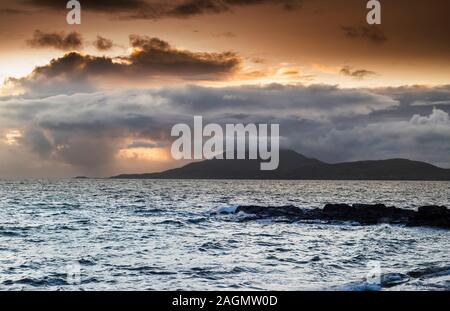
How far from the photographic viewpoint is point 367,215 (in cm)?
5459

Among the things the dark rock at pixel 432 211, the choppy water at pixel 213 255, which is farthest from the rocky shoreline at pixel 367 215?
the choppy water at pixel 213 255

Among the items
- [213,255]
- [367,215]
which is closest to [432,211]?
[367,215]

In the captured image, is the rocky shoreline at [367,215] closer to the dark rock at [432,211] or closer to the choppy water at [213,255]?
the dark rock at [432,211]

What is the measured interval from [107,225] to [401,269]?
33.5 metres

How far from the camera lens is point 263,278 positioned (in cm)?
2334

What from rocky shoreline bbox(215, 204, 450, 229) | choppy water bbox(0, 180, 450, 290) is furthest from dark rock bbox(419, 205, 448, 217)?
choppy water bbox(0, 180, 450, 290)

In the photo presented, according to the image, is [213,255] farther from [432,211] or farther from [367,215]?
[432,211]

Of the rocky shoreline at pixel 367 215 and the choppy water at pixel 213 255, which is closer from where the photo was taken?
the choppy water at pixel 213 255

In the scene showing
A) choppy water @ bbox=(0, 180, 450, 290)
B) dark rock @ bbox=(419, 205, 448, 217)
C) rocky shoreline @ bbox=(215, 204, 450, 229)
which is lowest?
choppy water @ bbox=(0, 180, 450, 290)

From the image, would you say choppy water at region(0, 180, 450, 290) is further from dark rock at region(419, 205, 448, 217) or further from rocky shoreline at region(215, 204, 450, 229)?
dark rock at region(419, 205, 448, 217)

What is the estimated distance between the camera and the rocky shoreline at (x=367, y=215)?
49156 millimetres

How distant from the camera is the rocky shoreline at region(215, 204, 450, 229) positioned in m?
49.2
